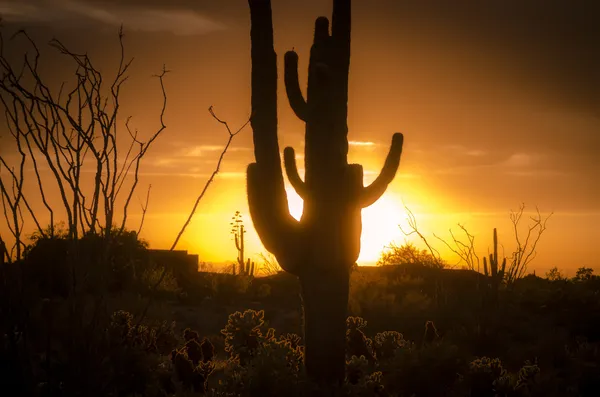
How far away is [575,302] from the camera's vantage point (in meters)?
18.2

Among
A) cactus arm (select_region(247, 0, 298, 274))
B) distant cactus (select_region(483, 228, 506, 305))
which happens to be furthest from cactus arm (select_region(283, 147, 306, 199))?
A: distant cactus (select_region(483, 228, 506, 305))

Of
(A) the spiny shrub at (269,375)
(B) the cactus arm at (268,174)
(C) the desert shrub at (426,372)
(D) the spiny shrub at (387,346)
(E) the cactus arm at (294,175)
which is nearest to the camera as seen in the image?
(A) the spiny shrub at (269,375)

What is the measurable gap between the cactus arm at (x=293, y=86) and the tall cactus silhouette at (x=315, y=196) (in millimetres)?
12

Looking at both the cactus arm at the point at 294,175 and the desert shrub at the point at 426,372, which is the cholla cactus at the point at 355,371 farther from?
the cactus arm at the point at 294,175

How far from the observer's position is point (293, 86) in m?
8.81

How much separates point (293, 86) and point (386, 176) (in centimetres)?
156

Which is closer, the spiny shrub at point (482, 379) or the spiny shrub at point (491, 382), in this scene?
the spiny shrub at point (491, 382)

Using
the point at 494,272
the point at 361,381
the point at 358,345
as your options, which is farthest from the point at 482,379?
the point at 494,272

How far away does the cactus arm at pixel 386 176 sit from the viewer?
28.7 ft

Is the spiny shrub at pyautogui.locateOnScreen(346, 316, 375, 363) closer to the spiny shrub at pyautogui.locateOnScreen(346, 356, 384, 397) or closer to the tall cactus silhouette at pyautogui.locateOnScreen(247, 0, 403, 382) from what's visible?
the spiny shrub at pyautogui.locateOnScreen(346, 356, 384, 397)

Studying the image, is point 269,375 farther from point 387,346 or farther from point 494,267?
point 494,267

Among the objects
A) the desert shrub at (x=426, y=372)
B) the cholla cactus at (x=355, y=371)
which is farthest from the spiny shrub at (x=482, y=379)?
the cholla cactus at (x=355, y=371)

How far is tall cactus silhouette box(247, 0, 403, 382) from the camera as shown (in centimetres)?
855

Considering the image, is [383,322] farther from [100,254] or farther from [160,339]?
[100,254]
